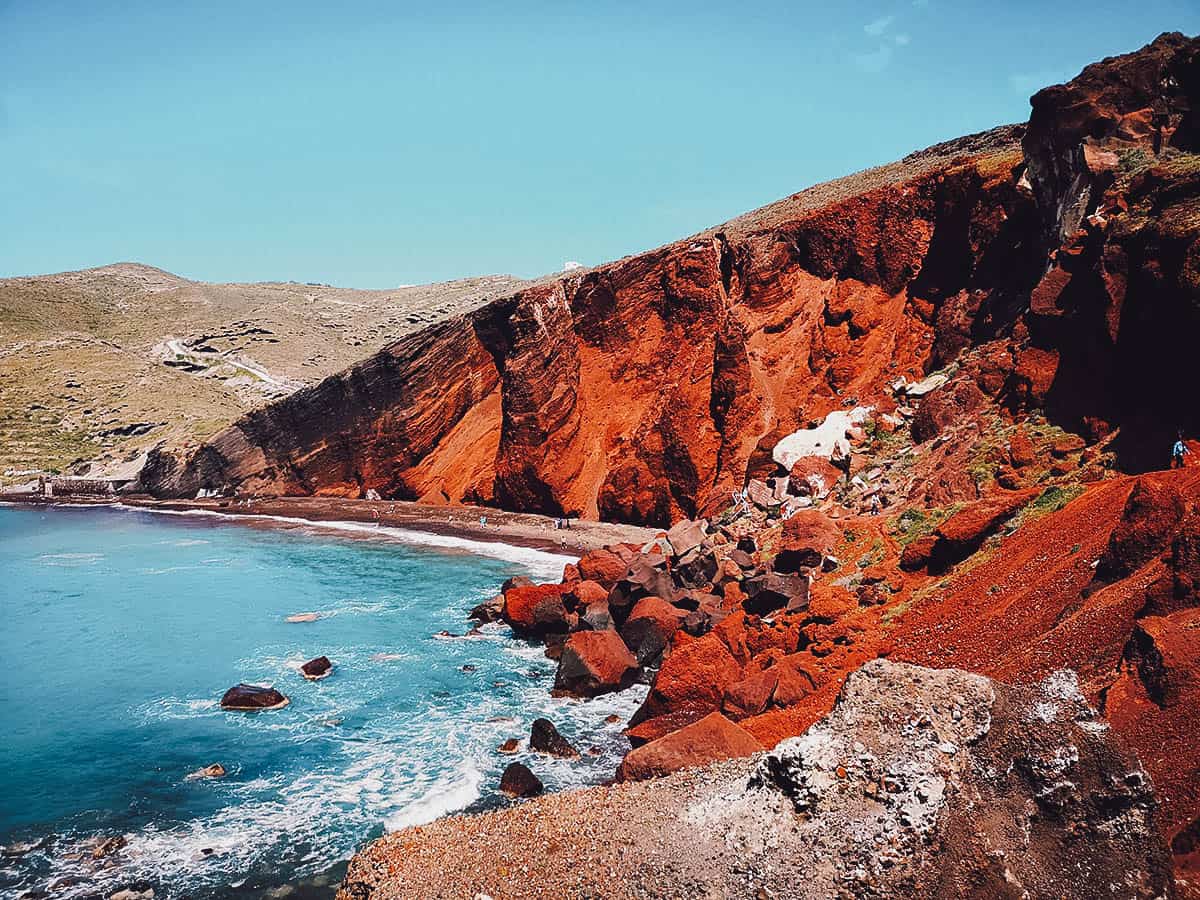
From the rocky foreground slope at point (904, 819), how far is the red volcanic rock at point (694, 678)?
7.25 m

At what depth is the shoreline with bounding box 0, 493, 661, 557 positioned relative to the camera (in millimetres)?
39094

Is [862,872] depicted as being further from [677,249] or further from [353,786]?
[677,249]

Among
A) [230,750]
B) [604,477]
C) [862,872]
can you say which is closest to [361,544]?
[604,477]

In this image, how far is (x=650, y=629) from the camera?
20953 mm

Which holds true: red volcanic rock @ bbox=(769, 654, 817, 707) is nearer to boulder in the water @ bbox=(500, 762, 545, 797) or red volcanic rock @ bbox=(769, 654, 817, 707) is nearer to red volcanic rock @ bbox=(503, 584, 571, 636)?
boulder in the water @ bbox=(500, 762, 545, 797)

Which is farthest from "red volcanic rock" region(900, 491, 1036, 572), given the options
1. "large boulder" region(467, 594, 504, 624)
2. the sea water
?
"large boulder" region(467, 594, 504, 624)

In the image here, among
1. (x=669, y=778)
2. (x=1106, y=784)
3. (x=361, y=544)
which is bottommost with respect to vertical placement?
(x=361, y=544)

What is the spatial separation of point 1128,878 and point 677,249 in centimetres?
3956

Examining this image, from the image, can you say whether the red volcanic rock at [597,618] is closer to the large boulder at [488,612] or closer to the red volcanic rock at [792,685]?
the large boulder at [488,612]

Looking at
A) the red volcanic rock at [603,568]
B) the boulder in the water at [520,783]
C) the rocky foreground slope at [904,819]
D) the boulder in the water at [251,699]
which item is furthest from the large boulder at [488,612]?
the rocky foreground slope at [904,819]

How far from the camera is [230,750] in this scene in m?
16.4

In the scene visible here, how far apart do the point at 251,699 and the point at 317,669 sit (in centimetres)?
246

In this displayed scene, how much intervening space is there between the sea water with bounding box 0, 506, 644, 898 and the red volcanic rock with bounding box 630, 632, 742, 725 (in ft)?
5.69

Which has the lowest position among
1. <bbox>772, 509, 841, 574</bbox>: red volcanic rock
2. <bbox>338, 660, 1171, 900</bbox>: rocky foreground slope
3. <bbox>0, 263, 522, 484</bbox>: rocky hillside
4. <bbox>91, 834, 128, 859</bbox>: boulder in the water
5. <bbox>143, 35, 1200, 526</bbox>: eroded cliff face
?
<bbox>91, 834, 128, 859</bbox>: boulder in the water
